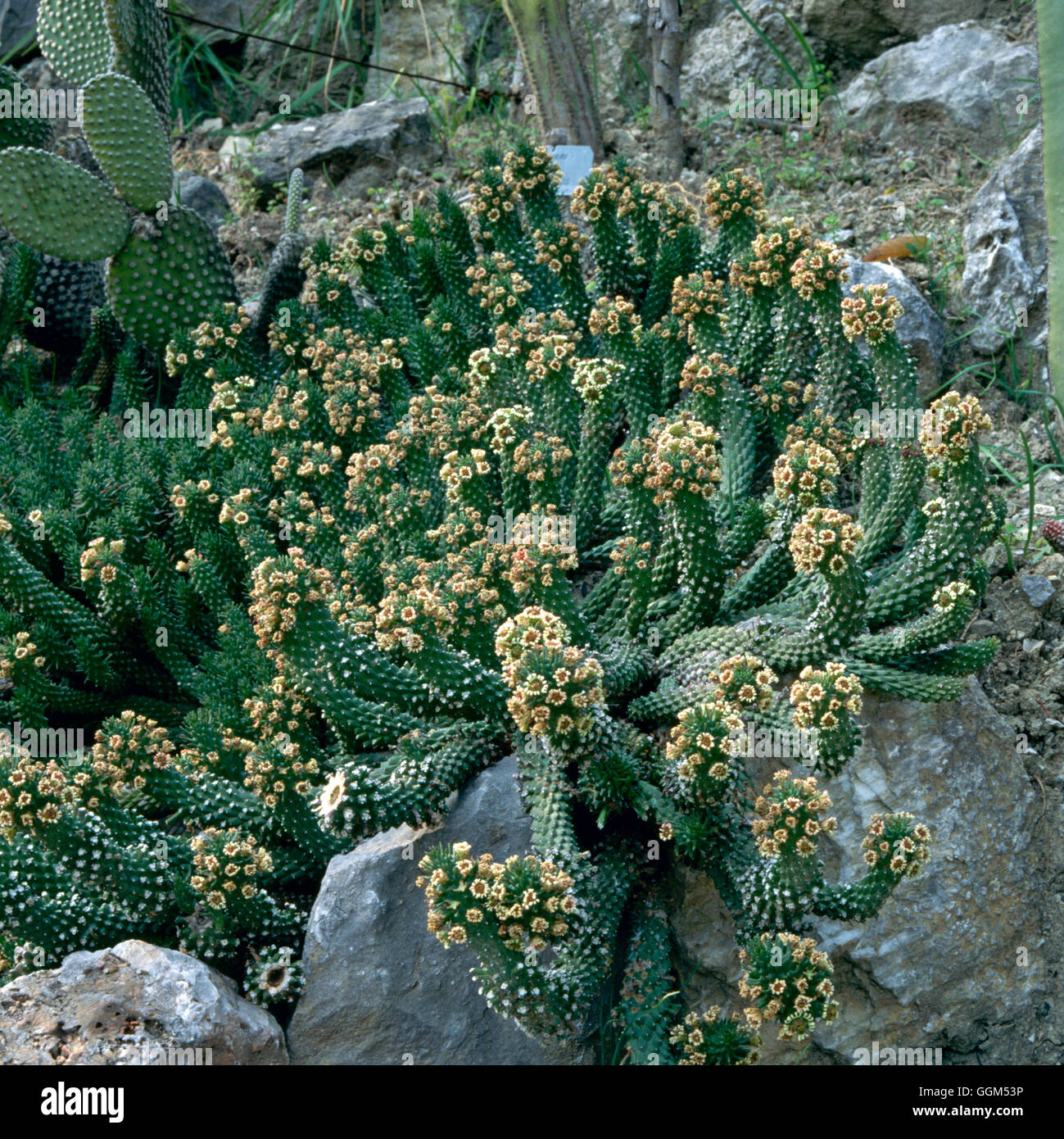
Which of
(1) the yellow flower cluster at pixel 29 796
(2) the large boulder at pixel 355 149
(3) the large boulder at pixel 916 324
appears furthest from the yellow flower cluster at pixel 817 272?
(2) the large boulder at pixel 355 149

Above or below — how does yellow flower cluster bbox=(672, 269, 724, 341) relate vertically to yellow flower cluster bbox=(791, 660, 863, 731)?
above

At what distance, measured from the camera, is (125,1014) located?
319cm

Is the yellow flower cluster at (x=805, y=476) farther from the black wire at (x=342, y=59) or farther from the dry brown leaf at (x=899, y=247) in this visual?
the black wire at (x=342, y=59)

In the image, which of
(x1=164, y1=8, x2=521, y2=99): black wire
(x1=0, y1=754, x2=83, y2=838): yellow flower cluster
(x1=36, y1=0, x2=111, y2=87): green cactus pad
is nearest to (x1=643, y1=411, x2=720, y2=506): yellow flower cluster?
(x1=0, y1=754, x2=83, y2=838): yellow flower cluster

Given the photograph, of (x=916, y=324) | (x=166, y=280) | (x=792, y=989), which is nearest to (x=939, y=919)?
(x=792, y=989)

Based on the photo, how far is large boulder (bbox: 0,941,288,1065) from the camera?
10.3ft

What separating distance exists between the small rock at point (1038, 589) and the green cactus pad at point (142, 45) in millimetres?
4673

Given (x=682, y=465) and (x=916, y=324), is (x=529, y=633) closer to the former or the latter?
(x=682, y=465)

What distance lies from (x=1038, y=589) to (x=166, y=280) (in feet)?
13.6

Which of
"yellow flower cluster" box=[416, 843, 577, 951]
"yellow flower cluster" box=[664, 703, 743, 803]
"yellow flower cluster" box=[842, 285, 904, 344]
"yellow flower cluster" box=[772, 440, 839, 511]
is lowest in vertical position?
"yellow flower cluster" box=[416, 843, 577, 951]

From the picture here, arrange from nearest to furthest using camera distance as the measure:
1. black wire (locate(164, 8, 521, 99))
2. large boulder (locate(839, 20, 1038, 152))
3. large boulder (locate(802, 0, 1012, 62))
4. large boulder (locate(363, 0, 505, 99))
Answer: large boulder (locate(839, 20, 1038, 152))
large boulder (locate(802, 0, 1012, 62))
black wire (locate(164, 8, 521, 99))
large boulder (locate(363, 0, 505, 99))

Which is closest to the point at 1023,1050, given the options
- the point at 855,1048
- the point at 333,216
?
the point at 855,1048

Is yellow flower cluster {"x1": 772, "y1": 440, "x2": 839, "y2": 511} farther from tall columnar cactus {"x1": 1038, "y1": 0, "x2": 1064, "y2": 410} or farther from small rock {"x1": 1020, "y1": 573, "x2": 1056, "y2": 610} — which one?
small rock {"x1": 1020, "y1": 573, "x2": 1056, "y2": 610}

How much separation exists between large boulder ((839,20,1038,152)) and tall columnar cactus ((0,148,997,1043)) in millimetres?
2044
